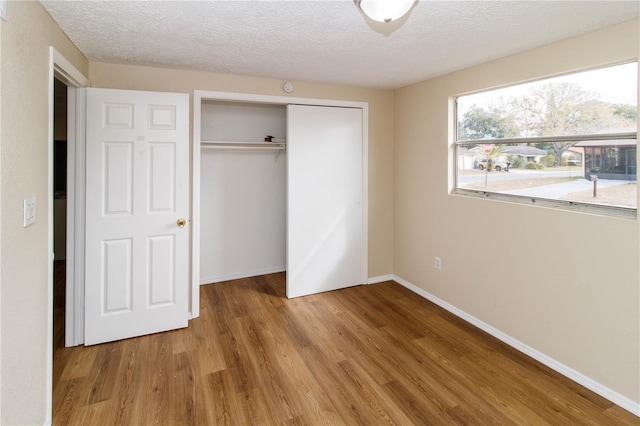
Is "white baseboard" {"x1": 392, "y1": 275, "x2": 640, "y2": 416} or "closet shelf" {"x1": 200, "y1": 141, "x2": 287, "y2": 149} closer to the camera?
"white baseboard" {"x1": 392, "y1": 275, "x2": 640, "y2": 416}

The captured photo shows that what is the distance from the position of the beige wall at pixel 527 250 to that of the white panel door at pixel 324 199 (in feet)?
1.92

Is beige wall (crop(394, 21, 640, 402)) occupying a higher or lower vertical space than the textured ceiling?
lower

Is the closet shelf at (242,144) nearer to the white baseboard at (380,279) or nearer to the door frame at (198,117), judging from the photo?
the door frame at (198,117)

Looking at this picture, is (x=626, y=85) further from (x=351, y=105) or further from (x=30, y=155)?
(x=30, y=155)

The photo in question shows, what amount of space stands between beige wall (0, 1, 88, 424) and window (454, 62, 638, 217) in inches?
126

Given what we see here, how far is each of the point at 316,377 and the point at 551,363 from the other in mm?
1696

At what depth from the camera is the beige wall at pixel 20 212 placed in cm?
149

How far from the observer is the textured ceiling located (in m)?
1.90

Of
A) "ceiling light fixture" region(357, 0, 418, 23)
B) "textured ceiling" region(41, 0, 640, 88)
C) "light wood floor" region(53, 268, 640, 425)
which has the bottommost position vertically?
"light wood floor" region(53, 268, 640, 425)

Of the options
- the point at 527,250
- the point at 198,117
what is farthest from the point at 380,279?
the point at 198,117

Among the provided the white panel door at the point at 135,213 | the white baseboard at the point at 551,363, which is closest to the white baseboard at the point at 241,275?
the white panel door at the point at 135,213

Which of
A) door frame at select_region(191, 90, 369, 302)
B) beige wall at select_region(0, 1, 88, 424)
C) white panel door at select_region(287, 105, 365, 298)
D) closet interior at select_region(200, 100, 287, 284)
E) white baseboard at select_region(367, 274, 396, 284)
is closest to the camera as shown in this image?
beige wall at select_region(0, 1, 88, 424)

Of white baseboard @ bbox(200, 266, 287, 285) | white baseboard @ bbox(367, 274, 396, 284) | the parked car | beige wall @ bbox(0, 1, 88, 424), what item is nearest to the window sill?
the parked car

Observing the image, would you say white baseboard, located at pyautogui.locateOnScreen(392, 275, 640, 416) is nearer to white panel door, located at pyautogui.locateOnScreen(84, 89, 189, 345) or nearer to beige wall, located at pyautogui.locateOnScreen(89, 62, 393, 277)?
beige wall, located at pyautogui.locateOnScreen(89, 62, 393, 277)
